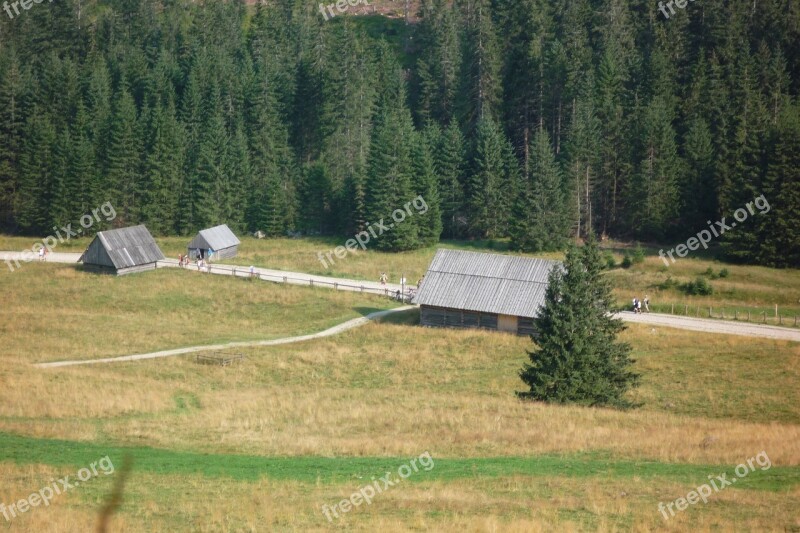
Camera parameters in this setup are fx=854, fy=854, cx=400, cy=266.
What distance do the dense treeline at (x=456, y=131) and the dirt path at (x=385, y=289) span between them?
12.8 metres

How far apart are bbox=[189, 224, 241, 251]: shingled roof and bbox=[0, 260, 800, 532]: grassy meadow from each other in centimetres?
1298

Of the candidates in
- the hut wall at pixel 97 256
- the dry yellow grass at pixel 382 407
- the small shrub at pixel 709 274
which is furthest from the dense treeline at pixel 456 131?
the dry yellow grass at pixel 382 407

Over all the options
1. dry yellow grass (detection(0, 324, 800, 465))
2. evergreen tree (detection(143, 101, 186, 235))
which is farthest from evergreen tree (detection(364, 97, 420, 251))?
dry yellow grass (detection(0, 324, 800, 465))

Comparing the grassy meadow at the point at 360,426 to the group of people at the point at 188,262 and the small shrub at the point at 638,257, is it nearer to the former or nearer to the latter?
the group of people at the point at 188,262

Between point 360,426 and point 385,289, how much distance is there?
1274 inches

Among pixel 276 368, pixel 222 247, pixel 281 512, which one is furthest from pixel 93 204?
pixel 281 512

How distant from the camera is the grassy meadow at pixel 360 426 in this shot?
22484 mm

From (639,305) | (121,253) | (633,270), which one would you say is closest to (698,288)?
(639,305)

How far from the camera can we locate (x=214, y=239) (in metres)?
78.6

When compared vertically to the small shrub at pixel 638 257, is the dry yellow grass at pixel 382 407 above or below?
above

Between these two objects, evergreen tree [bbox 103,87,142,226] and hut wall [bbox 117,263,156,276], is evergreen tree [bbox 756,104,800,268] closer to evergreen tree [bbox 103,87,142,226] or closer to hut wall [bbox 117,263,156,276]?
hut wall [bbox 117,263,156,276]

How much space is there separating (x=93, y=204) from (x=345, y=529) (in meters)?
77.3

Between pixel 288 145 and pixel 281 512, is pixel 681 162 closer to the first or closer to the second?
pixel 288 145

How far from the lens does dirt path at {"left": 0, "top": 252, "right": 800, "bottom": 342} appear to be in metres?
52.2
